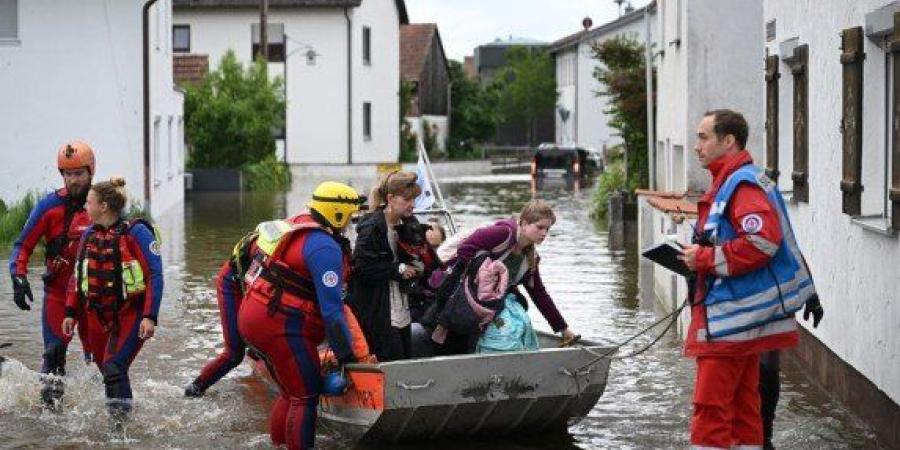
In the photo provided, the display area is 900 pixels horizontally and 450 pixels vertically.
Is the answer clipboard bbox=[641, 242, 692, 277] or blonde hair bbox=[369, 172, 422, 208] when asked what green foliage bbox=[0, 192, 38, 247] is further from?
clipboard bbox=[641, 242, 692, 277]

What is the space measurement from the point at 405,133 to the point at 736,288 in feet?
190

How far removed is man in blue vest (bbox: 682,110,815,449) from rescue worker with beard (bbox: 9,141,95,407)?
4503mm

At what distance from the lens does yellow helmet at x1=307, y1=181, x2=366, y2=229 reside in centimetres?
877

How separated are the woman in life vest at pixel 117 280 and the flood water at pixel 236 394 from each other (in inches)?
19.2

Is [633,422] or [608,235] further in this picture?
[608,235]

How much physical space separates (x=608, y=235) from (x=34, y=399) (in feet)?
55.6

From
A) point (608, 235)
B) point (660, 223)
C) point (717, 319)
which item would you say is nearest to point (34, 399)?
point (717, 319)

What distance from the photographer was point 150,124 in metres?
31.4

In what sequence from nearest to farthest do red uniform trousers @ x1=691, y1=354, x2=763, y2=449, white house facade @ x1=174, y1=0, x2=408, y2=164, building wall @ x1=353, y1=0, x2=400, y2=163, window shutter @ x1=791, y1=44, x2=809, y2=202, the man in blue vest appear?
1. the man in blue vest
2. red uniform trousers @ x1=691, y1=354, x2=763, y2=449
3. window shutter @ x1=791, y1=44, x2=809, y2=202
4. white house facade @ x1=174, y1=0, x2=408, y2=164
5. building wall @ x1=353, y1=0, x2=400, y2=163

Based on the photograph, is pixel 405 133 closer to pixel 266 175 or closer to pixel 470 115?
pixel 470 115

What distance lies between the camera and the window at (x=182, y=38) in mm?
58219

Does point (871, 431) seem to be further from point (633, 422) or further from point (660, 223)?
point (660, 223)

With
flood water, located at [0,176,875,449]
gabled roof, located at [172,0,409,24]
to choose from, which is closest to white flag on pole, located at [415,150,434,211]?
flood water, located at [0,176,875,449]

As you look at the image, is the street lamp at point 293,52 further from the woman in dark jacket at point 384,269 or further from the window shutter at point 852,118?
the woman in dark jacket at point 384,269
